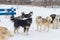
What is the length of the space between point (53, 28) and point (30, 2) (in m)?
28.7

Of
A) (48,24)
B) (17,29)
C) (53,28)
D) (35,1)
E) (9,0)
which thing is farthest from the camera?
(9,0)

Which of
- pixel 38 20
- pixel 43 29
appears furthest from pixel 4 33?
pixel 43 29

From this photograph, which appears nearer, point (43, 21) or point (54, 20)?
point (43, 21)

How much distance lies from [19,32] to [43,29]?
149cm

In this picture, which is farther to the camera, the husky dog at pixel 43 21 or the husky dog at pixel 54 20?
the husky dog at pixel 54 20

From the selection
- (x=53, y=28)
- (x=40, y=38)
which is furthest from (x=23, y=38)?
(x=53, y=28)

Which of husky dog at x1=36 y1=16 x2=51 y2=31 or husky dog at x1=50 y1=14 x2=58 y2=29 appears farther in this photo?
husky dog at x1=50 y1=14 x2=58 y2=29

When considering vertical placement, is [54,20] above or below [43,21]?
below

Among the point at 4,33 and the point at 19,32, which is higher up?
the point at 4,33

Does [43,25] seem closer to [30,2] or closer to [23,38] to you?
Answer: [23,38]

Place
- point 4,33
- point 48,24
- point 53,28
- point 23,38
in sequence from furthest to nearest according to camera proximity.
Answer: point 53,28 → point 48,24 → point 23,38 → point 4,33

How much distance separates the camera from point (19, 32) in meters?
9.59

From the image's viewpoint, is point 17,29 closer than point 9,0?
Yes

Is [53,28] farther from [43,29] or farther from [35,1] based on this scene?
[35,1]
